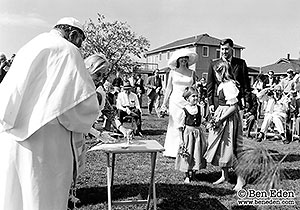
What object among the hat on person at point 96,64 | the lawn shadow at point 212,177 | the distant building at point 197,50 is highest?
the distant building at point 197,50

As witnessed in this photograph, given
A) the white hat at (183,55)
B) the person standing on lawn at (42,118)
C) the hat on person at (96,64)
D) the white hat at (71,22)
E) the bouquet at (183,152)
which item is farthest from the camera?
the white hat at (183,55)

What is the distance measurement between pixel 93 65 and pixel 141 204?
1761mm

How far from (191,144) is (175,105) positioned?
1268 mm

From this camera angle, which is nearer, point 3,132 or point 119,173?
point 3,132

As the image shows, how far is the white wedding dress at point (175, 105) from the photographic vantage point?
5.47m

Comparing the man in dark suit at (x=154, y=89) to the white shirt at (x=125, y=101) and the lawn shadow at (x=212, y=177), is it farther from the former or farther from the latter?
the lawn shadow at (x=212, y=177)

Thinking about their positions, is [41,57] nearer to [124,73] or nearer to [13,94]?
[13,94]

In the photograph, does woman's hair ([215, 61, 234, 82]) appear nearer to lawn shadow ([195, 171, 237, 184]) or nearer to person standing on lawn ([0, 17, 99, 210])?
lawn shadow ([195, 171, 237, 184])

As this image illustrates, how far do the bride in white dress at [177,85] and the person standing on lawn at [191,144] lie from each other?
3.10 ft

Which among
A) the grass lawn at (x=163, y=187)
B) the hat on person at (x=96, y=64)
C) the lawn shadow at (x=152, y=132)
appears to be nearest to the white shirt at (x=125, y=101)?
the lawn shadow at (x=152, y=132)

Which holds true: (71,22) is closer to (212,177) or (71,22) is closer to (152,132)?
(212,177)

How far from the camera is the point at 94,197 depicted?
3.87 metres

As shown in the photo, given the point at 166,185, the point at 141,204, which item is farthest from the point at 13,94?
the point at 166,185

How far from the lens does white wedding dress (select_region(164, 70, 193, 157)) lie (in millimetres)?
5469
